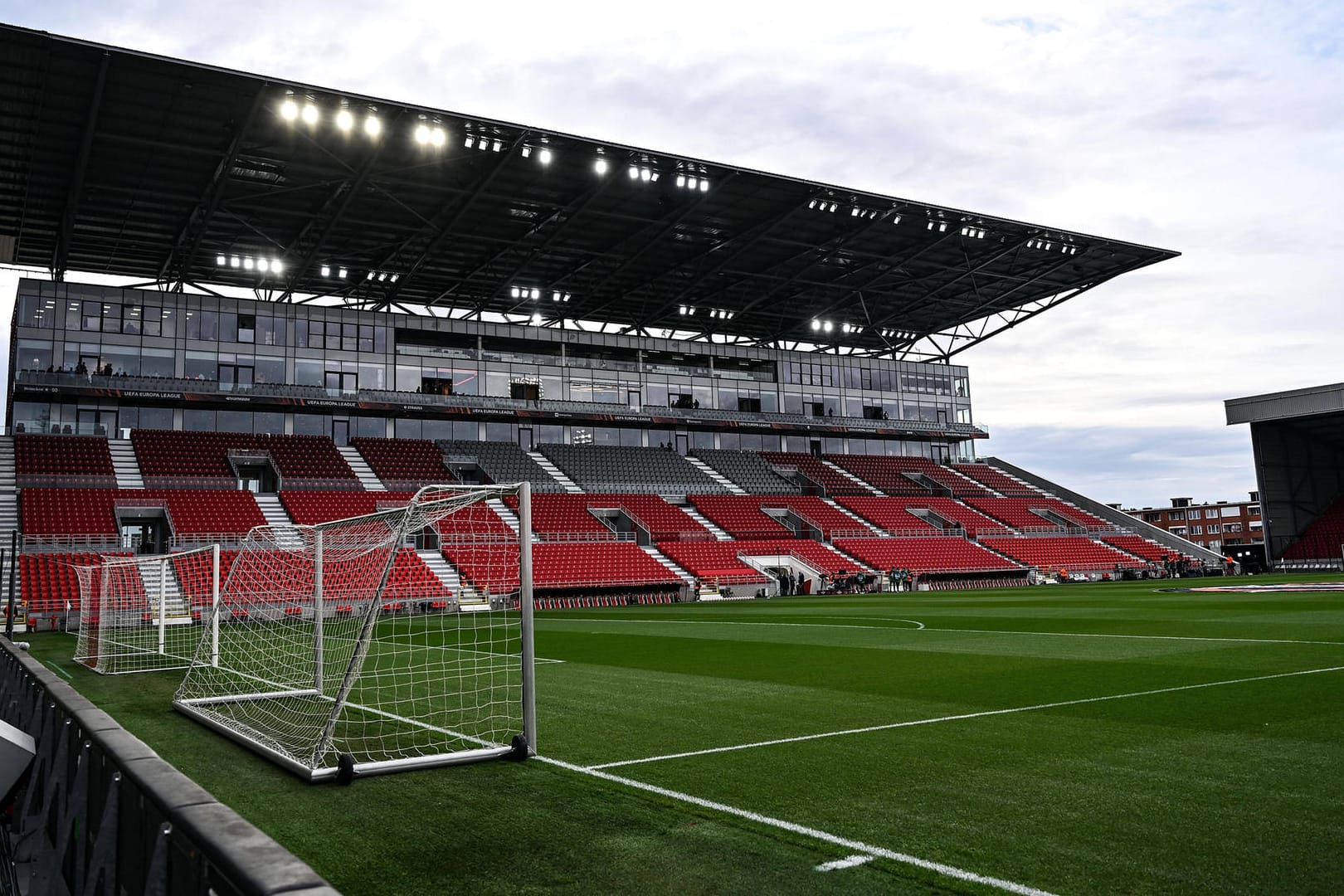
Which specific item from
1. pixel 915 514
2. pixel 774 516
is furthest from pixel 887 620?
pixel 915 514

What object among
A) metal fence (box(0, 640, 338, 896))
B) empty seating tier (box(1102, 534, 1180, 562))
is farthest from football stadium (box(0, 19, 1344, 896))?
empty seating tier (box(1102, 534, 1180, 562))

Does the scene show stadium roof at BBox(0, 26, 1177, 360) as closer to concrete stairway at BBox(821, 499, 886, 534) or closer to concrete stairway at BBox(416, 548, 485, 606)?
concrete stairway at BBox(821, 499, 886, 534)

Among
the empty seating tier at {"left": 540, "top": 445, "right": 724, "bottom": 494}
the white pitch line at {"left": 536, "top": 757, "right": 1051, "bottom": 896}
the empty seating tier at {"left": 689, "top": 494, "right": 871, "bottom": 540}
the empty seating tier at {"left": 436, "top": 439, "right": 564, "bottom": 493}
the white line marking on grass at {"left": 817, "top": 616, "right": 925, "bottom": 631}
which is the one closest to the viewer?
the white pitch line at {"left": 536, "top": 757, "right": 1051, "bottom": 896}

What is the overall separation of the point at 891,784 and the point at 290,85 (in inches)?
1156

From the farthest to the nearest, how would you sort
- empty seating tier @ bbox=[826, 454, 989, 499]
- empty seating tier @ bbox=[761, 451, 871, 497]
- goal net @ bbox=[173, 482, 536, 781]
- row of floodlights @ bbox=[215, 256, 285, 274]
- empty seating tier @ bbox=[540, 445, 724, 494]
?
empty seating tier @ bbox=[826, 454, 989, 499] < empty seating tier @ bbox=[761, 451, 871, 497] < empty seating tier @ bbox=[540, 445, 724, 494] < row of floodlights @ bbox=[215, 256, 285, 274] < goal net @ bbox=[173, 482, 536, 781]

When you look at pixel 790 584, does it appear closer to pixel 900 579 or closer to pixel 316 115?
pixel 900 579

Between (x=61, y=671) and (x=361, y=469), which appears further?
(x=361, y=469)

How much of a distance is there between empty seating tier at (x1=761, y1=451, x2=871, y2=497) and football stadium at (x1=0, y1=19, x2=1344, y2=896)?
47cm

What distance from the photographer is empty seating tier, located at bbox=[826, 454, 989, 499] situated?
60.3 meters

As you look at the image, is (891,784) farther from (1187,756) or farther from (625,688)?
(625,688)

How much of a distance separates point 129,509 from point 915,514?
41144 millimetres

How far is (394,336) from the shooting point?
49.8 metres

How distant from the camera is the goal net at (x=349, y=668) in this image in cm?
804

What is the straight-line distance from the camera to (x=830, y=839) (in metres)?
5.32
